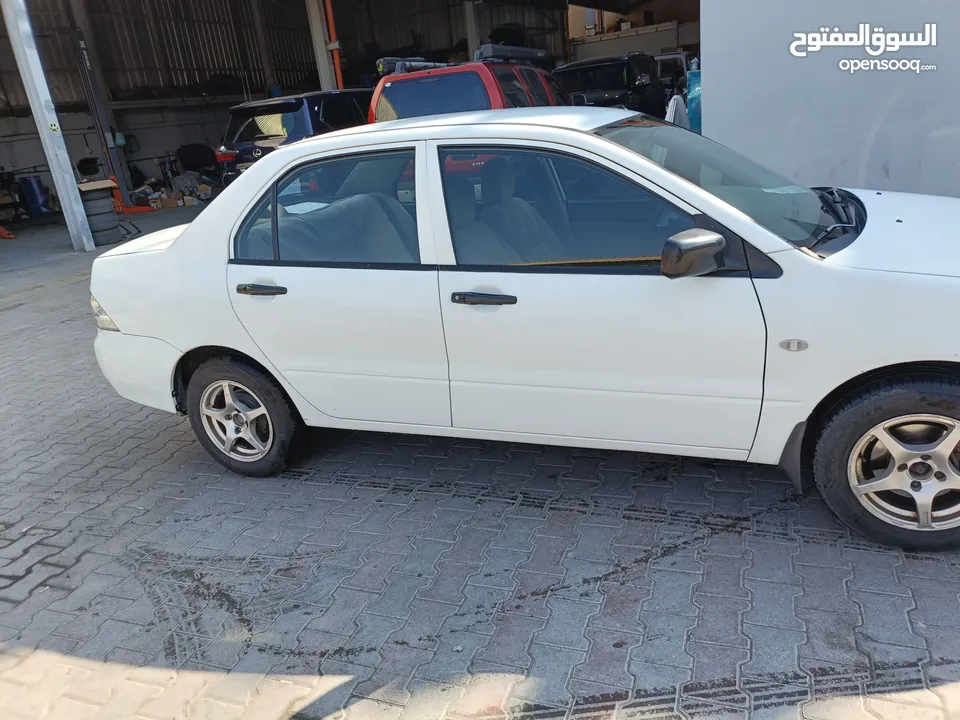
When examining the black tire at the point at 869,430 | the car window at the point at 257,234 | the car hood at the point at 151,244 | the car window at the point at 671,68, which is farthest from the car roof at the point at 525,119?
the car window at the point at 671,68

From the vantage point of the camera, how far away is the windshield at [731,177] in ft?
9.64

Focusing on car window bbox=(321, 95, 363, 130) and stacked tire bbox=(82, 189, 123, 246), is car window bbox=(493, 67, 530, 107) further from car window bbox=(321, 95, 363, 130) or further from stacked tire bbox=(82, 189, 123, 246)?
stacked tire bbox=(82, 189, 123, 246)

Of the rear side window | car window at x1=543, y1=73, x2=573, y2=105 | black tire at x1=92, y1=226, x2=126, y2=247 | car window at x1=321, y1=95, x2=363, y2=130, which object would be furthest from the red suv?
black tire at x1=92, y1=226, x2=126, y2=247

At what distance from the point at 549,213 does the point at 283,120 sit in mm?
10329

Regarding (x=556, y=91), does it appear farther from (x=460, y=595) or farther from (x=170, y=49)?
(x=170, y=49)

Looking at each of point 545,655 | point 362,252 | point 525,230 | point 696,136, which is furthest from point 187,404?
point 696,136

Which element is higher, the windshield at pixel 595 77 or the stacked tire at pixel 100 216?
the windshield at pixel 595 77

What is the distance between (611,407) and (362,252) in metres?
1.33

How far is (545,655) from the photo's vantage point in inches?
100

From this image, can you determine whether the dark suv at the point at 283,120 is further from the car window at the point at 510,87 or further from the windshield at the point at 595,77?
the windshield at the point at 595,77

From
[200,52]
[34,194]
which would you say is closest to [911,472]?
[34,194]

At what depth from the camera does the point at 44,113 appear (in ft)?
36.2

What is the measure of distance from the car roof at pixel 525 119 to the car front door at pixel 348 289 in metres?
0.17

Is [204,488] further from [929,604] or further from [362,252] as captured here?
[929,604]
